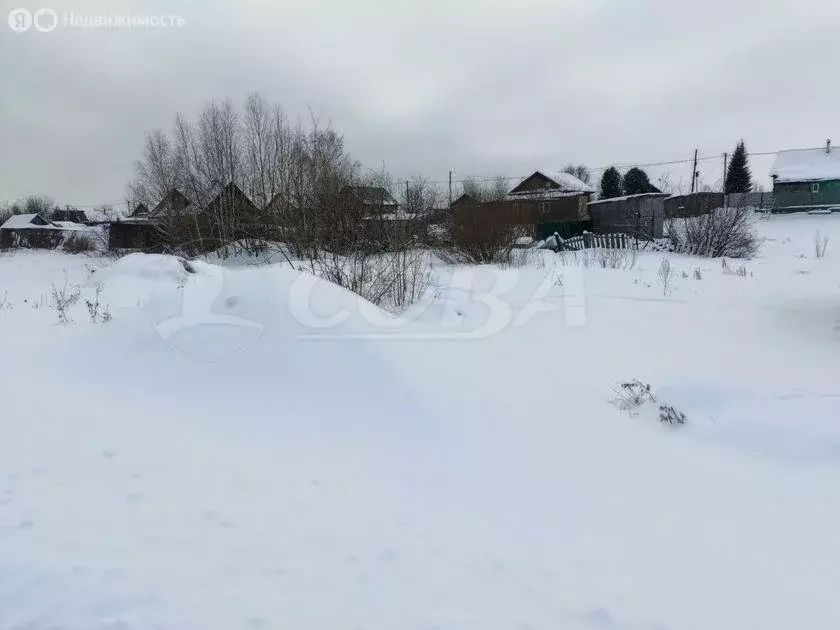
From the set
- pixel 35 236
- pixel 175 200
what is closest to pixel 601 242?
pixel 175 200

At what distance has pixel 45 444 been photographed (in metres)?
3.29

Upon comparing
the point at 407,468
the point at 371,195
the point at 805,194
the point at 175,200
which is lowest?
the point at 407,468

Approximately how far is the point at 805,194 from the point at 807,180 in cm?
92

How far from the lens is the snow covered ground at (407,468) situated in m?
2.06

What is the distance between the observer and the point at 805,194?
30375 mm

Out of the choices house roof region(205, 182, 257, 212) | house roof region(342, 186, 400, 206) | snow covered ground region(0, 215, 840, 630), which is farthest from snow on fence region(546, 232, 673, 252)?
house roof region(205, 182, 257, 212)

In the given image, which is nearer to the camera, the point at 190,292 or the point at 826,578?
the point at 826,578

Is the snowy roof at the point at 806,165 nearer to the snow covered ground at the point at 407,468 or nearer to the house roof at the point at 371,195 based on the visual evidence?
the house roof at the point at 371,195

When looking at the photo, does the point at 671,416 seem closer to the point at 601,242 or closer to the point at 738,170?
the point at 601,242

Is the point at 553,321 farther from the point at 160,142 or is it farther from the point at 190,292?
the point at 160,142

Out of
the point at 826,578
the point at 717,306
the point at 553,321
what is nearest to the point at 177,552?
the point at 826,578

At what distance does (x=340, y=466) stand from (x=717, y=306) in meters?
5.38

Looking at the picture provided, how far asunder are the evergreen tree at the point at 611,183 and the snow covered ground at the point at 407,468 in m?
Result: 43.1

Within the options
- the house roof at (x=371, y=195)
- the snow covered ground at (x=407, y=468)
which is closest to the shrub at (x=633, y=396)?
the snow covered ground at (x=407, y=468)
